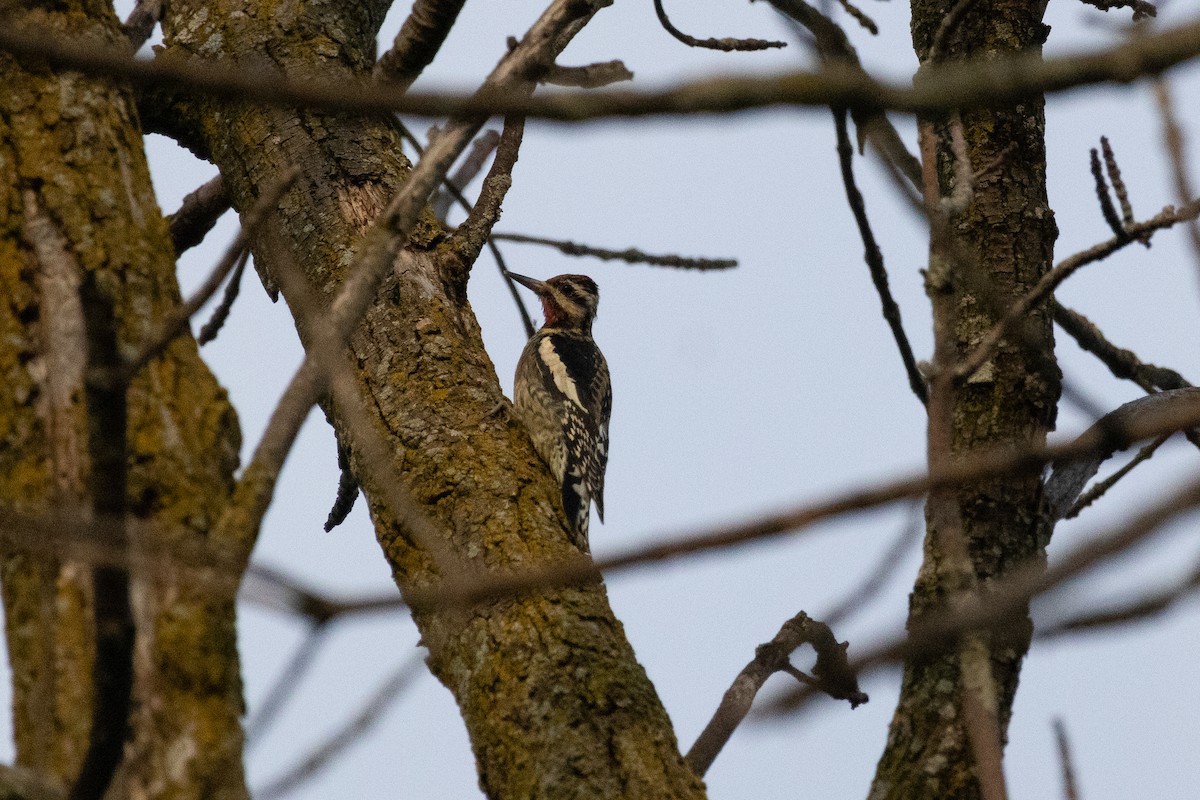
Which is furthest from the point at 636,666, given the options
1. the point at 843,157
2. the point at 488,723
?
the point at 843,157

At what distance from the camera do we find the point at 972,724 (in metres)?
1.37

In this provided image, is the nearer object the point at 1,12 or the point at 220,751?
the point at 220,751

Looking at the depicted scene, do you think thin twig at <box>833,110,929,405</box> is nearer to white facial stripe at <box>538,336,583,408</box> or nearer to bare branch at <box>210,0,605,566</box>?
bare branch at <box>210,0,605,566</box>

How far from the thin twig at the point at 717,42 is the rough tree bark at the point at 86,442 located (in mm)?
1960

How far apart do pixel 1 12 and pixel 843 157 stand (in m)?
1.28

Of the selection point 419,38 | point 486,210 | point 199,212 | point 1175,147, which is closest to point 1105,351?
point 486,210

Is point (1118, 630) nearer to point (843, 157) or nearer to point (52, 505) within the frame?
point (843, 157)

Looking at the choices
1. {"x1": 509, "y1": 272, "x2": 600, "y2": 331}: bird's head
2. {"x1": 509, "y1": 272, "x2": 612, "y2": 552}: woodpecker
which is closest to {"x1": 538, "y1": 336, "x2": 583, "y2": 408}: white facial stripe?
{"x1": 509, "y1": 272, "x2": 612, "y2": 552}: woodpecker

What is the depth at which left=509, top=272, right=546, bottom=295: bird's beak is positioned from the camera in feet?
25.3

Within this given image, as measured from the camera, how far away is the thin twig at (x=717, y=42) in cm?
374

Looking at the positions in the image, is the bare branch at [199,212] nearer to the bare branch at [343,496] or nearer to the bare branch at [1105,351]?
the bare branch at [343,496]

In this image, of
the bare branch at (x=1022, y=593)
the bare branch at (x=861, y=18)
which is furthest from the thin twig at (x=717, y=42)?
the bare branch at (x=1022, y=593)

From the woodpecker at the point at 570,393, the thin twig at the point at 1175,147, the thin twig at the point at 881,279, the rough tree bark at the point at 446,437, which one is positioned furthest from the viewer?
the woodpecker at the point at 570,393

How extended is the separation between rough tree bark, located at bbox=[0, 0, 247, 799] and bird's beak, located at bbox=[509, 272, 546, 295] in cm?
539
